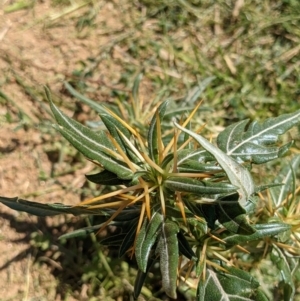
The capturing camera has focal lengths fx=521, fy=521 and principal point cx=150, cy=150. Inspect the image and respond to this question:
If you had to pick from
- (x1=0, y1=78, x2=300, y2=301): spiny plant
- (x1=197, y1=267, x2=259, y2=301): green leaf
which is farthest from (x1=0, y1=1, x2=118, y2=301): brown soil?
(x1=197, y1=267, x2=259, y2=301): green leaf

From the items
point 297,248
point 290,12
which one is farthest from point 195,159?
point 290,12

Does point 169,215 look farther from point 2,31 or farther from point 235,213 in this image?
point 2,31

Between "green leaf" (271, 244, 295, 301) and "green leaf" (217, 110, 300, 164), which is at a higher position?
"green leaf" (217, 110, 300, 164)

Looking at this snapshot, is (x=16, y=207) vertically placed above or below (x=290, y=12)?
above

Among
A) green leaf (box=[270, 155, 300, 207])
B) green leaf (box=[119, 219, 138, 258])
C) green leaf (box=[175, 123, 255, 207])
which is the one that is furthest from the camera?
green leaf (box=[270, 155, 300, 207])

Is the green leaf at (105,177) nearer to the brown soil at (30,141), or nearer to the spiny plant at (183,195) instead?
the spiny plant at (183,195)

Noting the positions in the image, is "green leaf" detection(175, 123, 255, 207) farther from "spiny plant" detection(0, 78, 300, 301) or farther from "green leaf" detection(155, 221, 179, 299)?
"green leaf" detection(155, 221, 179, 299)
